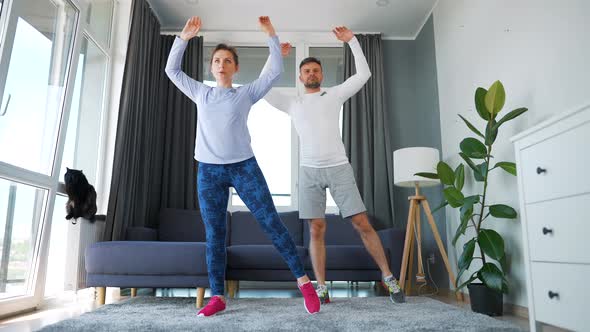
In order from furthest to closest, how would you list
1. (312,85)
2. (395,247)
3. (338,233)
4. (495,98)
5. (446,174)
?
(338,233) → (395,247) → (446,174) → (312,85) → (495,98)

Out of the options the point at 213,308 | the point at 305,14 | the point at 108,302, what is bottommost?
the point at 108,302

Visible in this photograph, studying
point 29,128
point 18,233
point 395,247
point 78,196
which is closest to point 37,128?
point 29,128

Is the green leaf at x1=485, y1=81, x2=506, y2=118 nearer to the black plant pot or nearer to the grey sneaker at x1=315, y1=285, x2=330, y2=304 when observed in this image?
the black plant pot

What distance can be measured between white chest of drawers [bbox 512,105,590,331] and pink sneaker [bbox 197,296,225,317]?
138 cm

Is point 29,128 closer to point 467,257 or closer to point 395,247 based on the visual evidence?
point 395,247

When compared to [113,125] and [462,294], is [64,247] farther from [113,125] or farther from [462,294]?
[462,294]

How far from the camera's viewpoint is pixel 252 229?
156 inches

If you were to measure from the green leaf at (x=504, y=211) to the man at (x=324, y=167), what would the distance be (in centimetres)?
69

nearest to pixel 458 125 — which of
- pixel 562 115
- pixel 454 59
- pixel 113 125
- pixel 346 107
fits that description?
pixel 454 59

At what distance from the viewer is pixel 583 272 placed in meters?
1.39

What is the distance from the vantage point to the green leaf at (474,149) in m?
2.63

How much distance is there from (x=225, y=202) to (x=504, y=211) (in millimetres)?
1545

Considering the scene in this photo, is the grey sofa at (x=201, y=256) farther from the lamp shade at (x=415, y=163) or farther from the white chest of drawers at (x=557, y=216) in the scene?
the white chest of drawers at (x=557, y=216)

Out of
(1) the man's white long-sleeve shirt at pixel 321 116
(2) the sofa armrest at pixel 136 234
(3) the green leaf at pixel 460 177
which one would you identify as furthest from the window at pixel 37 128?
(3) the green leaf at pixel 460 177
